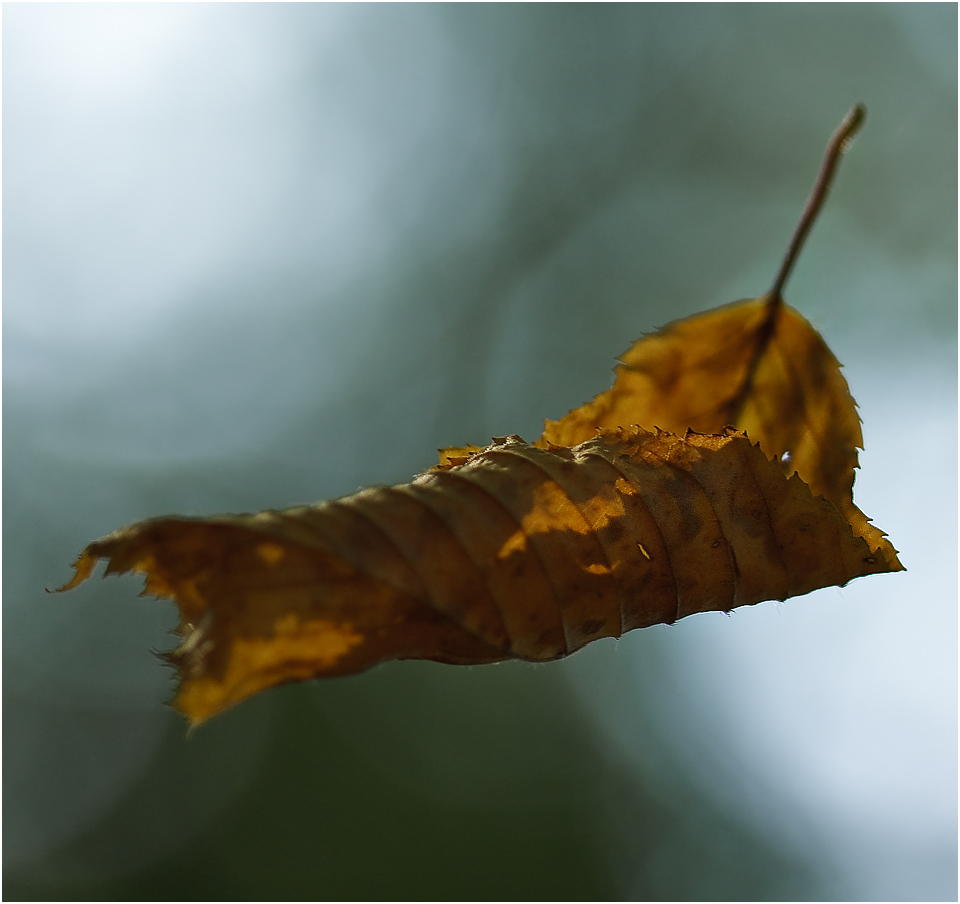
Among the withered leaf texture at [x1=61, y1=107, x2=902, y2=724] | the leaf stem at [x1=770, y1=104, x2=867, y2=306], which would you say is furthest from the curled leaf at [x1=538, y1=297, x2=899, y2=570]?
the leaf stem at [x1=770, y1=104, x2=867, y2=306]

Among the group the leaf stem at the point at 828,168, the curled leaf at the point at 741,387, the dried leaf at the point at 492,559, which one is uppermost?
the leaf stem at the point at 828,168

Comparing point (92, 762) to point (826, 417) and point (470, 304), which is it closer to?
point (470, 304)

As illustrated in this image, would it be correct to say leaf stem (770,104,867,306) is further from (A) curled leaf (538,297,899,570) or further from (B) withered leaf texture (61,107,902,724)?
(A) curled leaf (538,297,899,570)

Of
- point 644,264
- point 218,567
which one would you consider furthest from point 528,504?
point 644,264

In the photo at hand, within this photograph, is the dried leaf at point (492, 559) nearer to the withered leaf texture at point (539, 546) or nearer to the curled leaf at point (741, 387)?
the withered leaf texture at point (539, 546)

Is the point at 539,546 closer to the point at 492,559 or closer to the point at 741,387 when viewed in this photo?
the point at 492,559

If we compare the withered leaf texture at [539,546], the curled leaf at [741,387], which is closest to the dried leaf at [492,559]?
the withered leaf texture at [539,546]

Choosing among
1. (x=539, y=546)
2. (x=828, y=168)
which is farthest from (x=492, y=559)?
(x=828, y=168)
